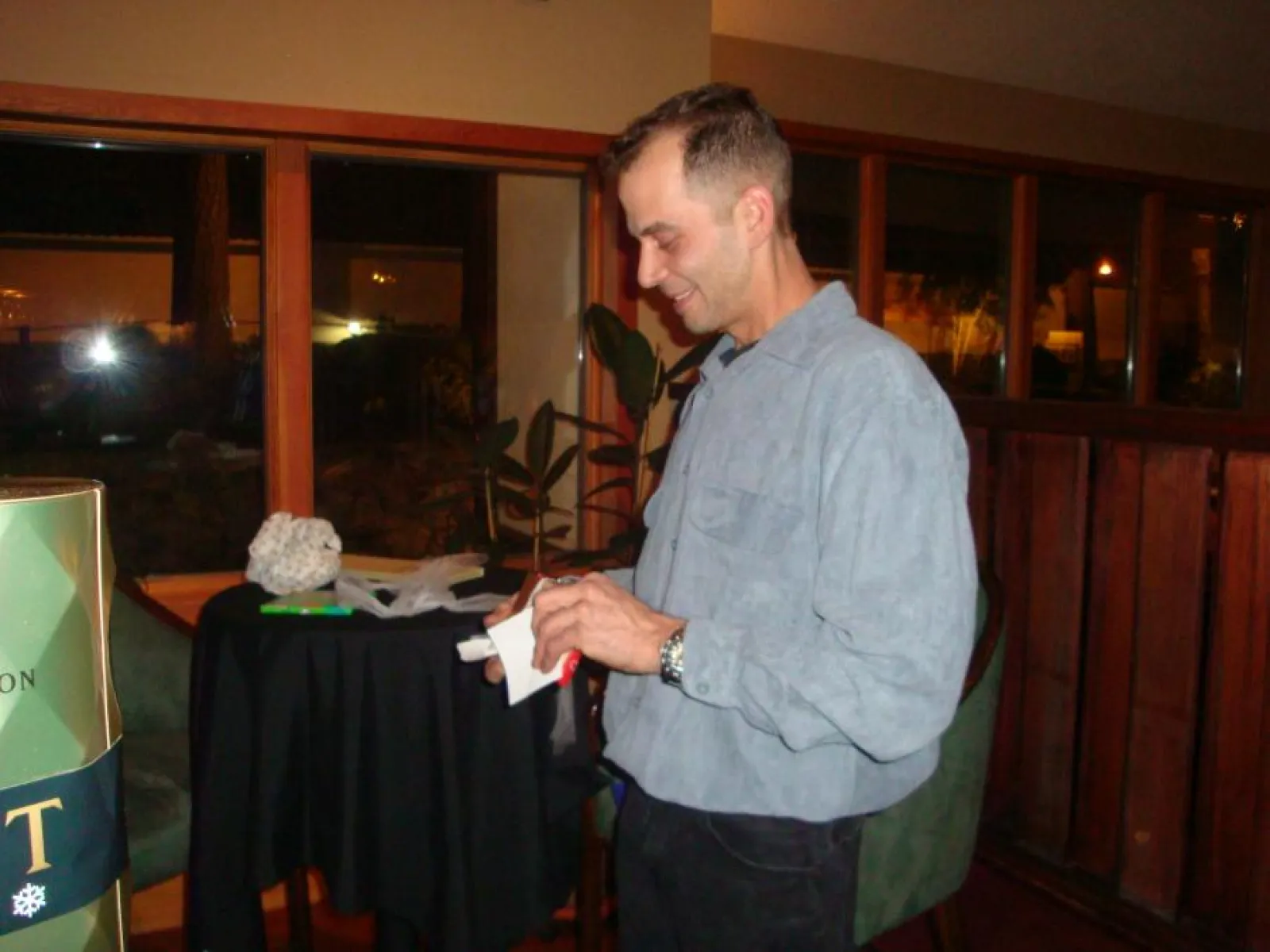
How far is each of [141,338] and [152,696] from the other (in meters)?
1.16

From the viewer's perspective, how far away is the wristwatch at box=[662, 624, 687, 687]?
3.45ft

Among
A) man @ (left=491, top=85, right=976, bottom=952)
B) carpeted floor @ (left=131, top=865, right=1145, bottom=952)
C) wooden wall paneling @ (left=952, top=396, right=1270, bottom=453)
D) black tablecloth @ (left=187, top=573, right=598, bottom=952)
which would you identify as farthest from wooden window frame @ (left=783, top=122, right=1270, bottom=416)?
man @ (left=491, top=85, right=976, bottom=952)

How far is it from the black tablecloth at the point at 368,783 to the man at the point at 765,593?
2.45ft

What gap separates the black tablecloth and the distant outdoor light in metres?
1.47

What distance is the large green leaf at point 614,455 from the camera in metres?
3.47

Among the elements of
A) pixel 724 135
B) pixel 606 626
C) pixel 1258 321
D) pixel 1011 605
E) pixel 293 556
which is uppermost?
pixel 1258 321

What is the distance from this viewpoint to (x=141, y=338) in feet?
10.2

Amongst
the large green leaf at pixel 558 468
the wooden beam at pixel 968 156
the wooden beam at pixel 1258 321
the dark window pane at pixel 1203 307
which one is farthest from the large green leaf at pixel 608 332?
the wooden beam at pixel 1258 321

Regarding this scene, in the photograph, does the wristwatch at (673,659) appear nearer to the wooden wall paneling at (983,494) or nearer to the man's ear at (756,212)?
the man's ear at (756,212)

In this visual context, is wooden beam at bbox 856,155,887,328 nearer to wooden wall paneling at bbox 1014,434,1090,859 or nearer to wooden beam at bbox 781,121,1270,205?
wooden beam at bbox 781,121,1270,205

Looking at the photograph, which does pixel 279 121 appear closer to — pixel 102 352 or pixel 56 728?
pixel 102 352

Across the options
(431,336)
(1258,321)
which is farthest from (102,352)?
(1258,321)

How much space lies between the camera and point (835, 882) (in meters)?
1.20

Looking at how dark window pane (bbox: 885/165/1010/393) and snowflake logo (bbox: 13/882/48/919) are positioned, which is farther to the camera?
dark window pane (bbox: 885/165/1010/393)
